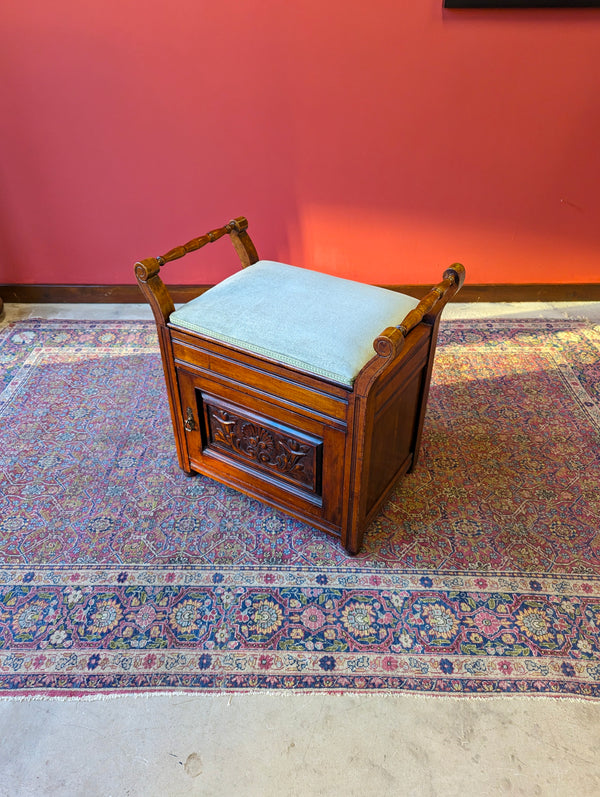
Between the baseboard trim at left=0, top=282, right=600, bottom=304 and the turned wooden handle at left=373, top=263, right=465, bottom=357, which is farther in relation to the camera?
the baseboard trim at left=0, top=282, right=600, bottom=304

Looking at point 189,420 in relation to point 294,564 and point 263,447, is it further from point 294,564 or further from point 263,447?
point 294,564

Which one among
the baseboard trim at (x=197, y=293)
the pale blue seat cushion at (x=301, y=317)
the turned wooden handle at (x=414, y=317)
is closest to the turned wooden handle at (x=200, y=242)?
the pale blue seat cushion at (x=301, y=317)

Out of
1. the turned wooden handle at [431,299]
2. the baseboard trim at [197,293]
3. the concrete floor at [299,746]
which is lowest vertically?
the concrete floor at [299,746]

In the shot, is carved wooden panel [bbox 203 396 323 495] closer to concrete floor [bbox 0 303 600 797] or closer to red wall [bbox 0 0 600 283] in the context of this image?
concrete floor [bbox 0 303 600 797]

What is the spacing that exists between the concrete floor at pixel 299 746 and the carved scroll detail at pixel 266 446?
1.95 ft

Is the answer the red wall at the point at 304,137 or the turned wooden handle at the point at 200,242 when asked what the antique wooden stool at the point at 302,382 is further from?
the red wall at the point at 304,137

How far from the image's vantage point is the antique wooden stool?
1.46 m

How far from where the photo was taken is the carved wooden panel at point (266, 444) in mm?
1627

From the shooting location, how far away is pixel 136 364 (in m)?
2.62

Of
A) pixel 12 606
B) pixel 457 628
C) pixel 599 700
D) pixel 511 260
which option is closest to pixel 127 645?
pixel 12 606

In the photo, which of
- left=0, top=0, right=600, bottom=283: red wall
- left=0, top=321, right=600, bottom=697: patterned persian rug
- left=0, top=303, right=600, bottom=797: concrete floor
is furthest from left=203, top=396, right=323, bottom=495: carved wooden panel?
left=0, top=0, right=600, bottom=283: red wall

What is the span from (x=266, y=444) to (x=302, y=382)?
0.30 metres

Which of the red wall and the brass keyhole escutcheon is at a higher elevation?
the red wall

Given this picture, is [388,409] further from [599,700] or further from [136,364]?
[136,364]
